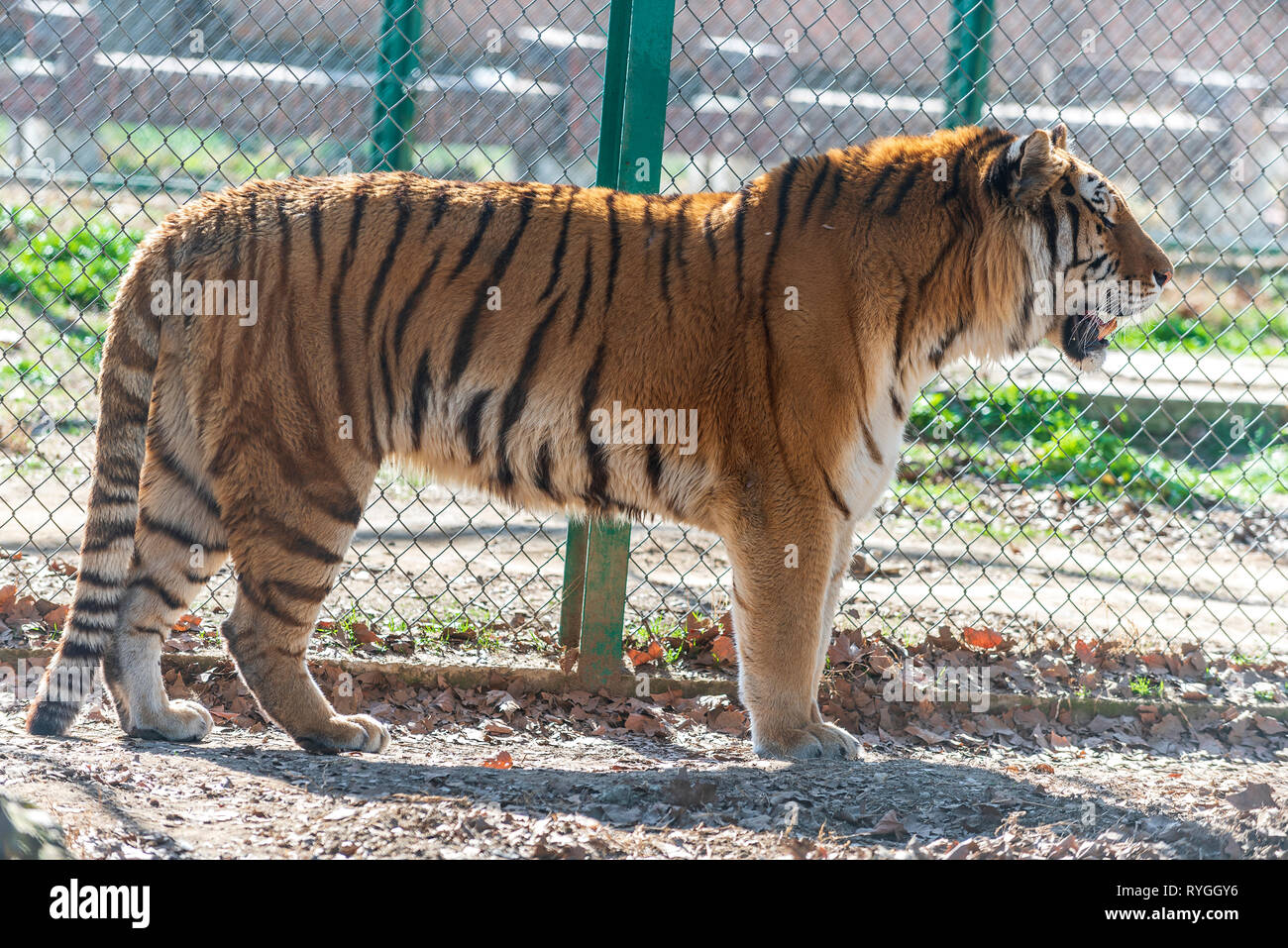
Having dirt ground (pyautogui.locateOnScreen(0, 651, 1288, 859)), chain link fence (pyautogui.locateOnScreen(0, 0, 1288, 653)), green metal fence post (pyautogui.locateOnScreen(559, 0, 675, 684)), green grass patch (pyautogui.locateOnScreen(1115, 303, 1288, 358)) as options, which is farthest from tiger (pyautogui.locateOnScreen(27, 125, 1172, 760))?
green grass patch (pyautogui.locateOnScreen(1115, 303, 1288, 358))

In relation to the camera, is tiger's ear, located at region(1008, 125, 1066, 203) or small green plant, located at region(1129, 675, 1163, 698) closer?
tiger's ear, located at region(1008, 125, 1066, 203)

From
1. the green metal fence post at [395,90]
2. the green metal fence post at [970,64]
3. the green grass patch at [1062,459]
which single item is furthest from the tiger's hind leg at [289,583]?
the green grass patch at [1062,459]

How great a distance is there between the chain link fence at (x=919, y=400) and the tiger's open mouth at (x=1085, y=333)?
289 millimetres

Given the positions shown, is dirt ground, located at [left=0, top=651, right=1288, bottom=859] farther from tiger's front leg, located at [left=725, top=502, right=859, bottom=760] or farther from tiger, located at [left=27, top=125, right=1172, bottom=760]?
tiger, located at [left=27, top=125, right=1172, bottom=760]

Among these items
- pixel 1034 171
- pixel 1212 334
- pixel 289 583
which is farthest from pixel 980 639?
pixel 1212 334

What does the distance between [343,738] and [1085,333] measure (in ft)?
8.88

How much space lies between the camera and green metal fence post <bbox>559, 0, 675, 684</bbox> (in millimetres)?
4223

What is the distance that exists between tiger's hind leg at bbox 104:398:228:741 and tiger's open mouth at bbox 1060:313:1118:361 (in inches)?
110

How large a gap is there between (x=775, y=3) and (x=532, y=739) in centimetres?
993

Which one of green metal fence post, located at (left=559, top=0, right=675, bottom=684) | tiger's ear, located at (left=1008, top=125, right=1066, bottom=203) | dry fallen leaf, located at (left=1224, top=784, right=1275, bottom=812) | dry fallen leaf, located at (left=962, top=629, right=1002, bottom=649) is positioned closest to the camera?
dry fallen leaf, located at (left=1224, top=784, right=1275, bottom=812)

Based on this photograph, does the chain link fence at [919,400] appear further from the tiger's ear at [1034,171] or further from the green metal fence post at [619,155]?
the tiger's ear at [1034,171]

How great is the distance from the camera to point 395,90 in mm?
4641

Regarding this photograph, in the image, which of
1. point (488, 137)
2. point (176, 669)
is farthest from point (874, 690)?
point (488, 137)

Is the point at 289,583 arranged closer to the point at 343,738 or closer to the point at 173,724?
the point at 343,738
